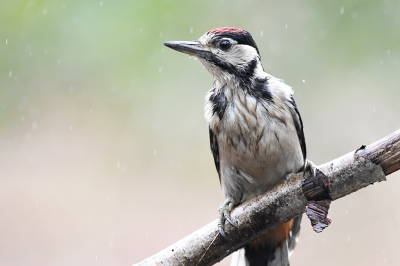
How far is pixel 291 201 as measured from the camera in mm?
2150

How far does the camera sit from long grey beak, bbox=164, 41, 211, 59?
8.13 ft

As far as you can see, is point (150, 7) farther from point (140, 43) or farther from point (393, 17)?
point (393, 17)

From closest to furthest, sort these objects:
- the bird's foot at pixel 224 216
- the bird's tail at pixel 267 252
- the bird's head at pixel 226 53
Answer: the bird's foot at pixel 224 216
the bird's head at pixel 226 53
the bird's tail at pixel 267 252

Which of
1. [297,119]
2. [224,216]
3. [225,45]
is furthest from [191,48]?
[224,216]

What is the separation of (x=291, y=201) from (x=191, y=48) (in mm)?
1078

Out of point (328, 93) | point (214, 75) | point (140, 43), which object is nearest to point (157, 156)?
point (140, 43)

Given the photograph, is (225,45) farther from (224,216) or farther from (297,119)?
(224,216)

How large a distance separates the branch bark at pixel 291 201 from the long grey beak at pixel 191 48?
35.5 inches

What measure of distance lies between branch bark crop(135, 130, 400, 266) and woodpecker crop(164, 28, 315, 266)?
0.12 m

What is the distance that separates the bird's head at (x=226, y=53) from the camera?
8.12 ft

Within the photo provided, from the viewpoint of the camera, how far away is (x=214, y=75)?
253cm

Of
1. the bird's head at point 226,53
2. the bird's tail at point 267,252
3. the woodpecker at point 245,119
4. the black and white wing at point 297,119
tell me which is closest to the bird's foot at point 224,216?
the woodpecker at point 245,119

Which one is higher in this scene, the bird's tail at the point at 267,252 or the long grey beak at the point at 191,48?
the long grey beak at the point at 191,48

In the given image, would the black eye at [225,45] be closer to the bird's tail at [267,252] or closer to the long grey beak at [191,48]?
the long grey beak at [191,48]
